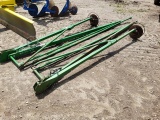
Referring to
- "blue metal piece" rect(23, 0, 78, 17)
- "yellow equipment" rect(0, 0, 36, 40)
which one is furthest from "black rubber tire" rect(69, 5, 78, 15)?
"yellow equipment" rect(0, 0, 36, 40)

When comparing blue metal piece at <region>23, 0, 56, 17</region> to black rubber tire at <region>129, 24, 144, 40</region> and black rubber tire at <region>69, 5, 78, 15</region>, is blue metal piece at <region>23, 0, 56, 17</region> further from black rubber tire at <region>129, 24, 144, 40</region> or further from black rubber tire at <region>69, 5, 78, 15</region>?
black rubber tire at <region>129, 24, 144, 40</region>

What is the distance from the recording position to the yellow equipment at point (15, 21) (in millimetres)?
6562

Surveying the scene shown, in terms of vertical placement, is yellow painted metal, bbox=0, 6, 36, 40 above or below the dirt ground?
above

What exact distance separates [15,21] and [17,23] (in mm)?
139

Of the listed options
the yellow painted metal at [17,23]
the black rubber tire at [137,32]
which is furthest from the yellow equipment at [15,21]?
Answer: the black rubber tire at [137,32]

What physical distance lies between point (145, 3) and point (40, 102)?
9.00 metres

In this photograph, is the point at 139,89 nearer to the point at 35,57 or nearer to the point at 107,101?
the point at 107,101

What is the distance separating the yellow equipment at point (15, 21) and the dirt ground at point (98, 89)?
37 centimetres

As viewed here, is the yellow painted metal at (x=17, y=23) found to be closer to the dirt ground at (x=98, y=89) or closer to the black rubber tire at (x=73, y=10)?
the dirt ground at (x=98, y=89)

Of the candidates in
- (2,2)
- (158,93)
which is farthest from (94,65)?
(2,2)

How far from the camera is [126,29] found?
7328mm

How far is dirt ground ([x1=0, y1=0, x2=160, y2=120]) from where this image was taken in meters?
4.14

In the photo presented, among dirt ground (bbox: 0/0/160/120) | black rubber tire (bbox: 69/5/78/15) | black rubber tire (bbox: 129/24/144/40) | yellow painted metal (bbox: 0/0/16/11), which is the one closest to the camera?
dirt ground (bbox: 0/0/160/120)

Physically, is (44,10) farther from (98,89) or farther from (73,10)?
(98,89)
